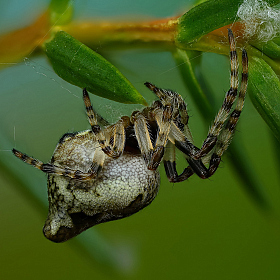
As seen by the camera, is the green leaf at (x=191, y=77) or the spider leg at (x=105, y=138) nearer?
the green leaf at (x=191, y=77)

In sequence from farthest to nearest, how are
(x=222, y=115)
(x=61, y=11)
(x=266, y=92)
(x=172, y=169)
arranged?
(x=172, y=169)
(x=222, y=115)
(x=61, y=11)
(x=266, y=92)

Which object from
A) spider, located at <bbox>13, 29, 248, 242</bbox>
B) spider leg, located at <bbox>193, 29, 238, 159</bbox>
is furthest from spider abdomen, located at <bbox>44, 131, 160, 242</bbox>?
spider leg, located at <bbox>193, 29, 238, 159</bbox>

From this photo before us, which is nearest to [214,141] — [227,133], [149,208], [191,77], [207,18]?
[227,133]

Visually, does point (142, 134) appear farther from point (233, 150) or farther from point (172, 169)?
point (233, 150)

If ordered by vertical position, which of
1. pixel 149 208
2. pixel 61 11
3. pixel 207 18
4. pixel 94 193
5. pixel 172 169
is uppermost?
pixel 61 11

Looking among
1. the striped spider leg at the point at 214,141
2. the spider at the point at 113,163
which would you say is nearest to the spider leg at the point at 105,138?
the spider at the point at 113,163

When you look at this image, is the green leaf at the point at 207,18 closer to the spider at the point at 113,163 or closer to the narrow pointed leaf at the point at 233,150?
the narrow pointed leaf at the point at 233,150

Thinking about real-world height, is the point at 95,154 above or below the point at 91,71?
below

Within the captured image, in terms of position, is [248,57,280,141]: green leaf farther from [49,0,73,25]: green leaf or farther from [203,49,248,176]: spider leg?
[49,0,73,25]: green leaf
